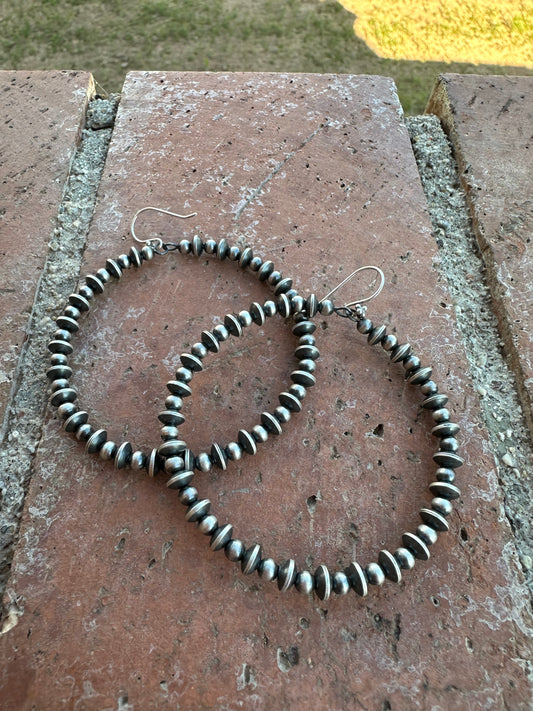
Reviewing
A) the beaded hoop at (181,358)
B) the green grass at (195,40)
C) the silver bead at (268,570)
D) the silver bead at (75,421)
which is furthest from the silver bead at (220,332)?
the green grass at (195,40)

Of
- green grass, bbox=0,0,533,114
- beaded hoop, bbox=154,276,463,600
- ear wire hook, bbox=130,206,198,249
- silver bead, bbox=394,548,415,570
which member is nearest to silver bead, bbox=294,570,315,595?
beaded hoop, bbox=154,276,463,600

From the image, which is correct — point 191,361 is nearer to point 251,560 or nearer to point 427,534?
point 251,560

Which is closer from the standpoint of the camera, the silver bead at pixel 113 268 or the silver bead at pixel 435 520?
the silver bead at pixel 435 520

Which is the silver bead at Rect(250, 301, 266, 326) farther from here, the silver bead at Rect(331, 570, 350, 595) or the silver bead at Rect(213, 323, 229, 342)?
the silver bead at Rect(331, 570, 350, 595)

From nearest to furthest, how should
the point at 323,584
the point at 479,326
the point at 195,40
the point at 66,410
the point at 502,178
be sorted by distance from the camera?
1. the point at 323,584
2. the point at 66,410
3. the point at 479,326
4. the point at 502,178
5. the point at 195,40

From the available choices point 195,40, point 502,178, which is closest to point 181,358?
point 502,178

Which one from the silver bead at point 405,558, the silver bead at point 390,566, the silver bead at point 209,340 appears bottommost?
the silver bead at point 390,566

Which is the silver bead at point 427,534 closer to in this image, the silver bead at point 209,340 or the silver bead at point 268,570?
the silver bead at point 268,570
